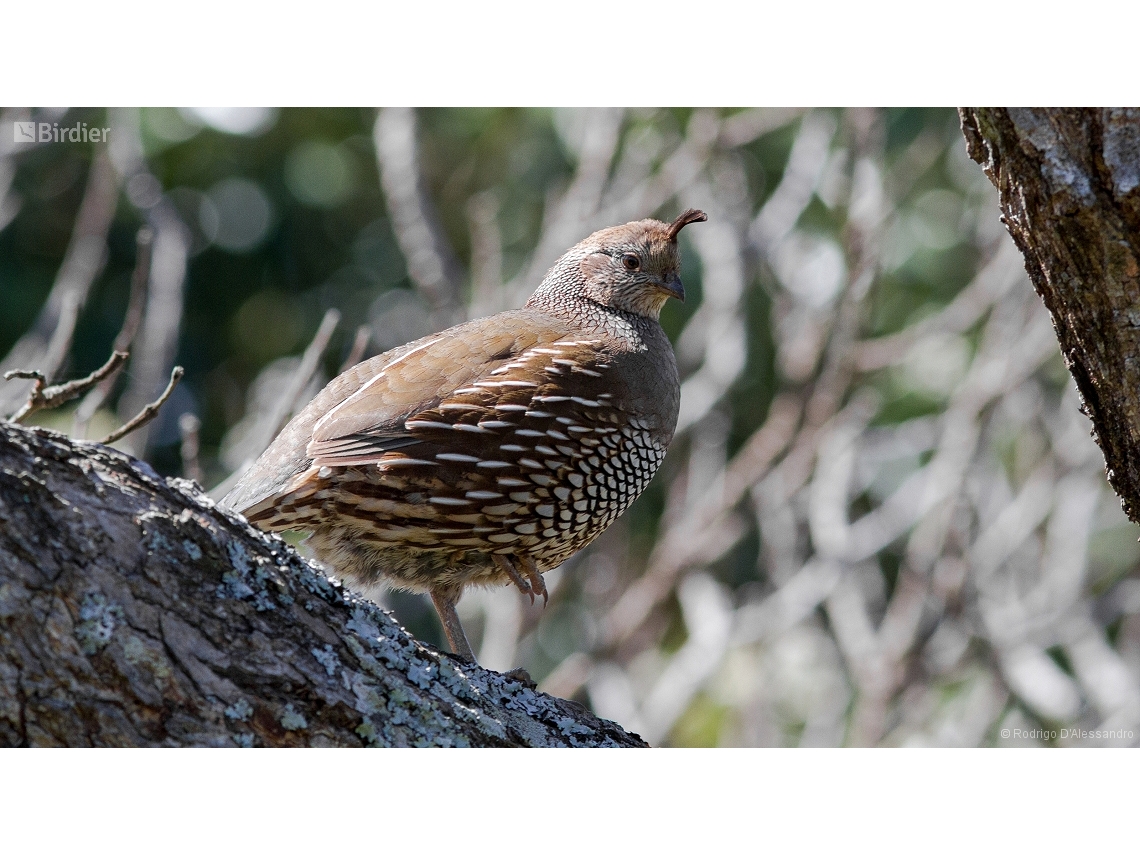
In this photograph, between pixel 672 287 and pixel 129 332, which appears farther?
pixel 672 287

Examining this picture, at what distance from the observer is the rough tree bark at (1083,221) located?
7.62ft

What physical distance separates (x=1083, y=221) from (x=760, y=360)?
15.4ft

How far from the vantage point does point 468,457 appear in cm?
357

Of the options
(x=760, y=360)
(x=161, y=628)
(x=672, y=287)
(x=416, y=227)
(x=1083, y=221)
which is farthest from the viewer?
(x=760, y=360)

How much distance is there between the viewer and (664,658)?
7219 millimetres

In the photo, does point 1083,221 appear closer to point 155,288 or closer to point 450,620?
point 450,620

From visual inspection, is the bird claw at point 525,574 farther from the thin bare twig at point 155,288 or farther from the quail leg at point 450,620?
the thin bare twig at point 155,288

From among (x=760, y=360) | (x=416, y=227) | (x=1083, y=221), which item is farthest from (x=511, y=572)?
(x=760, y=360)

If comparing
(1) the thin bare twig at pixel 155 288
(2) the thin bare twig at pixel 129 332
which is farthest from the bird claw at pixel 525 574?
(1) the thin bare twig at pixel 155 288

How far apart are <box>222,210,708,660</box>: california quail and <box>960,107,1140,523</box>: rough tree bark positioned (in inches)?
63.8

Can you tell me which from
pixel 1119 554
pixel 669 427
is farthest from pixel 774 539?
pixel 669 427

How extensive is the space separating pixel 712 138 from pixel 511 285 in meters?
1.29

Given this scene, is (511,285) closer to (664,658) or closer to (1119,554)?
(664,658)

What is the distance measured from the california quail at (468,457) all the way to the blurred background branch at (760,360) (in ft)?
3.89
